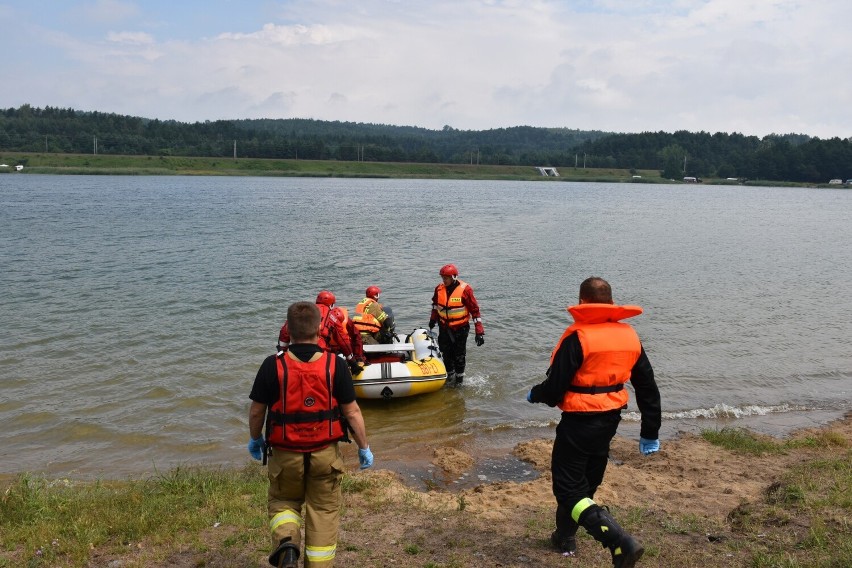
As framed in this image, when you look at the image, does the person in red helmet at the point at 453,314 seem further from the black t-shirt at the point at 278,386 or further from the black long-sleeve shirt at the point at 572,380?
the black t-shirt at the point at 278,386

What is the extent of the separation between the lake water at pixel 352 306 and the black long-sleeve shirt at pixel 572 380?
12.6 feet

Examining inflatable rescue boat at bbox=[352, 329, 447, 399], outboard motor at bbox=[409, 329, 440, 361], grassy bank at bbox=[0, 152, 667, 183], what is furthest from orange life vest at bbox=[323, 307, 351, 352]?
grassy bank at bbox=[0, 152, 667, 183]

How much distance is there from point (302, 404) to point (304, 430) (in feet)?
0.54

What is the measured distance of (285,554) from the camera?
4.12 meters

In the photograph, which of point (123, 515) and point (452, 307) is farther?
point (452, 307)

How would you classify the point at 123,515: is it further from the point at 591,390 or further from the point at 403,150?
the point at 403,150

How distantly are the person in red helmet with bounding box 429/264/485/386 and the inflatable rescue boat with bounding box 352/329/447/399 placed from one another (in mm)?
272

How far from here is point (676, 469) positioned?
7410mm

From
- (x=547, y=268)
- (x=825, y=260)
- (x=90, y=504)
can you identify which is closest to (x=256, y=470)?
(x=90, y=504)

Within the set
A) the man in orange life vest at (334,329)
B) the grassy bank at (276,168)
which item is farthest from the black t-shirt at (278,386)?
the grassy bank at (276,168)

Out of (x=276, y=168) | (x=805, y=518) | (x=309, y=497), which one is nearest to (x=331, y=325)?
(x=309, y=497)

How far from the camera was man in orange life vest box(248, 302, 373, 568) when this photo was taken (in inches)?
161

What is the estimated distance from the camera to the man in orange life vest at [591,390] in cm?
449

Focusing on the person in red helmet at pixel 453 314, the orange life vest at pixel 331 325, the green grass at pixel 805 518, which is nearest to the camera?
the green grass at pixel 805 518
